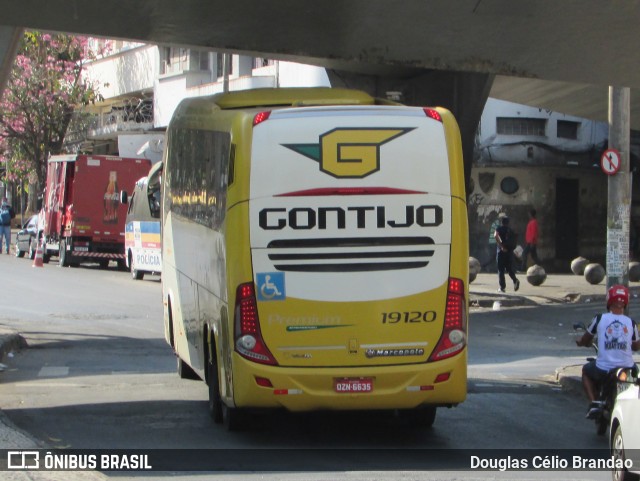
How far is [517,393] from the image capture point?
46.3 feet

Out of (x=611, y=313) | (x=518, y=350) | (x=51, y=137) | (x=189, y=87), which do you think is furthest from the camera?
(x=51, y=137)

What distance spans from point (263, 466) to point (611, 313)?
3972 mm

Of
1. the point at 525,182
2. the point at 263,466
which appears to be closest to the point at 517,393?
the point at 263,466

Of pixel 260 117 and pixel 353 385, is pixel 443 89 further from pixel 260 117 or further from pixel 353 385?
pixel 353 385

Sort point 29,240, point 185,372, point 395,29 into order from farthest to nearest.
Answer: point 29,240 → point 185,372 → point 395,29

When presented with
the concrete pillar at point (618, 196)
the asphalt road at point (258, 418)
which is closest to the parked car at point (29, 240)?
the asphalt road at point (258, 418)

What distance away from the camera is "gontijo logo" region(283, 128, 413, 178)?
1042 centimetres

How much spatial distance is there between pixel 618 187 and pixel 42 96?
3654 centimetres

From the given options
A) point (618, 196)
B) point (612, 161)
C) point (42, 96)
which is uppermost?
point (42, 96)

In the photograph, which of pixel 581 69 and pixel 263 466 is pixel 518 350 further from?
pixel 263 466

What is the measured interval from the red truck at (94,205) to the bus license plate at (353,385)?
91.3 ft

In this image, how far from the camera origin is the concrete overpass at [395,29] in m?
13.0

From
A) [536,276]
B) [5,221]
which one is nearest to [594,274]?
[536,276]

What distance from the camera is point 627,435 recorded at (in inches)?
319
